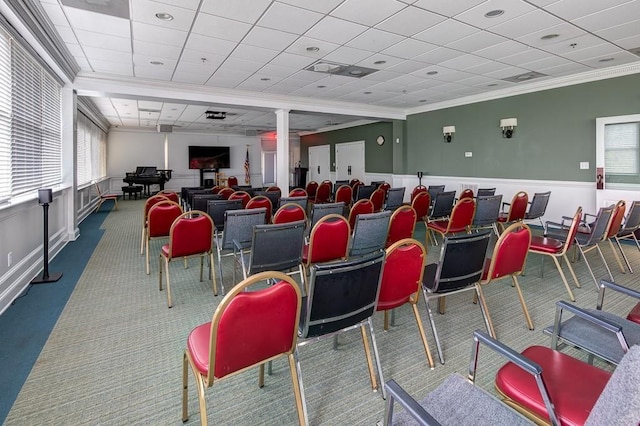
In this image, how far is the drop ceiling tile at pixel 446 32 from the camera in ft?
14.1

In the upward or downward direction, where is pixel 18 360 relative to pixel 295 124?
downward

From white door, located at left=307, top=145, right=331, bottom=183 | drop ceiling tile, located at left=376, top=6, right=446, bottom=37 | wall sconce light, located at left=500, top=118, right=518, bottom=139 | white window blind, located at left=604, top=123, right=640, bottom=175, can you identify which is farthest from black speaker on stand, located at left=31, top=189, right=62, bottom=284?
Answer: white door, located at left=307, top=145, right=331, bottom=183

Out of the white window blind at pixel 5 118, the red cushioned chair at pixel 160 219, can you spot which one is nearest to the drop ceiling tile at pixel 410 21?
the red cushioned chair at pixel 160 219

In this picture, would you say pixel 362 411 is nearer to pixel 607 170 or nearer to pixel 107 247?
pixel 107 247

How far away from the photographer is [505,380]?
4.89 ft

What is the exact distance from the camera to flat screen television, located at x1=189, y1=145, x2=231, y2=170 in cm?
1628

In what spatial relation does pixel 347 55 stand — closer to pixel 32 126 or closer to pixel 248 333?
pixel 32 126

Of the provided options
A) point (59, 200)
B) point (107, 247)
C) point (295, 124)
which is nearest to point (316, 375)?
point (107, 247)

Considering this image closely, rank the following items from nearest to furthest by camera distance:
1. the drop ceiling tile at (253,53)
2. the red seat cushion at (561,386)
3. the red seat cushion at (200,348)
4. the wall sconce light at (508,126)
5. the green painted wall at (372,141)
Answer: the red seat cushion at (561,386)
the red seat cushion at (200,348)
the drop ceiling tile at (253,53)
the wall sconce light at (508,126)
the green painted wall at (372,141)

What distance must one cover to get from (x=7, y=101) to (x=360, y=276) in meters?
4.22

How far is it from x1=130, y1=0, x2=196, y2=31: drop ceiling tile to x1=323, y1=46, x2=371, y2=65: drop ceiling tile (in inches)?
84.1

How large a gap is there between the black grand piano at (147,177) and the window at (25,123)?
8059 millimetres

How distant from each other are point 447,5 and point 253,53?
9.44 feet

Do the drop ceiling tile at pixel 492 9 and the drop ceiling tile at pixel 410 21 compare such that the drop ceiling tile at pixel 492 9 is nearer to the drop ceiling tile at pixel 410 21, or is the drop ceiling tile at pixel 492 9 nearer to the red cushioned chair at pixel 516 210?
the drop ceiling tile at pixel 410 21
